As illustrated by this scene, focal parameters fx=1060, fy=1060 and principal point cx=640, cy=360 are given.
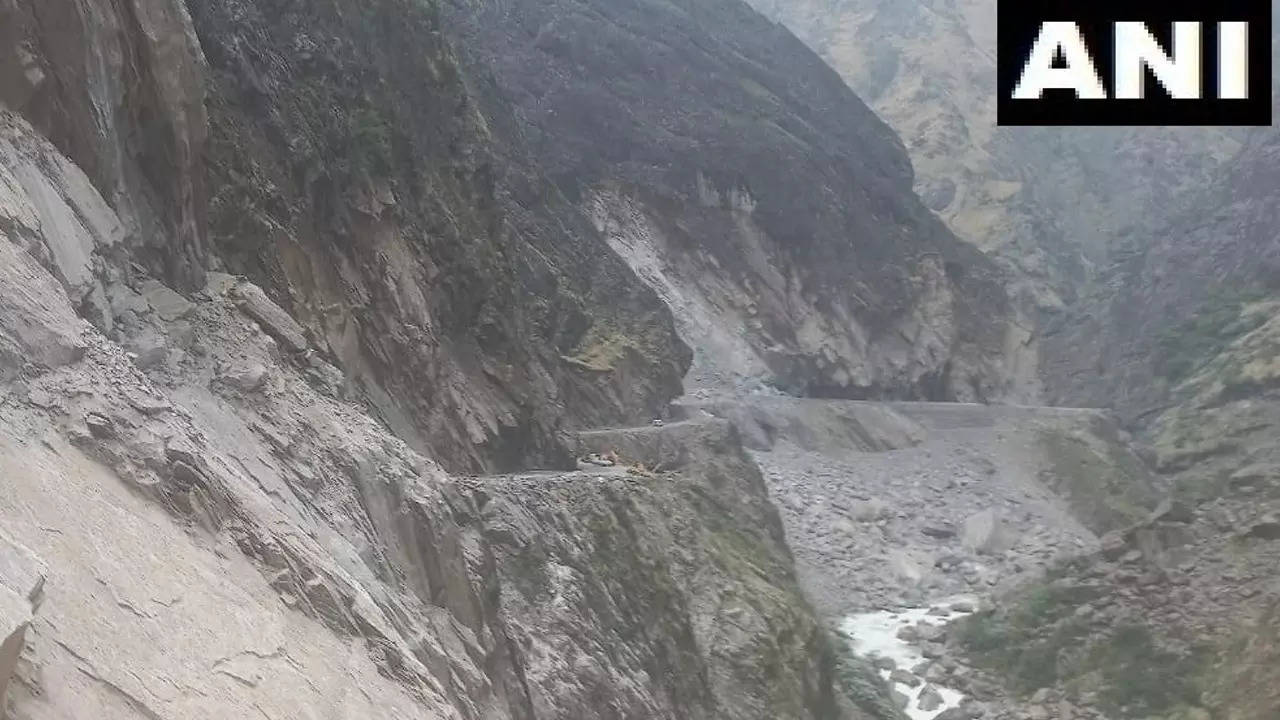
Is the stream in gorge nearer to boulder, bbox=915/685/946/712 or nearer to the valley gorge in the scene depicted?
boulder, bbox=915/685/946/712

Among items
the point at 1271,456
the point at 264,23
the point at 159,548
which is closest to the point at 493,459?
the point at 264,23

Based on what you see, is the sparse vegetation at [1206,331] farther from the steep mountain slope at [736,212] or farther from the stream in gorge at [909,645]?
the stream in gorge at [909,645]

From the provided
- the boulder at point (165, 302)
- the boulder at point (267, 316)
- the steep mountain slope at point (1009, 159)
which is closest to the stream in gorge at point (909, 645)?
the boulder at point (267, 316)

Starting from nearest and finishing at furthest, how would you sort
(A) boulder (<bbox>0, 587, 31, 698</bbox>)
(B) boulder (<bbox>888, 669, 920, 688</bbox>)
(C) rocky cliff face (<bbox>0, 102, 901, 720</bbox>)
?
(A) boulder (<bbox>0, 587, 31, 698</bbox>) → (C) rocky cliff face (<bbox>0, 102, 901, 720</bbox>) → (B) boulder (<bbox>888, 669, 920, 688</bbox>)

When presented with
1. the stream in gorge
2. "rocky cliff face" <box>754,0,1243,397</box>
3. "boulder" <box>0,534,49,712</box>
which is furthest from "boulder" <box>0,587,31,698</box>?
"rocky cliff face" <box>754,0,1243,397</box>

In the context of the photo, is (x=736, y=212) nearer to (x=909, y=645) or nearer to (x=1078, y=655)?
(x=909, y=645)

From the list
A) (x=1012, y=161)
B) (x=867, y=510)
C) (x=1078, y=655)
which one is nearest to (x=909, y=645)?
(x=1078, y=655)
